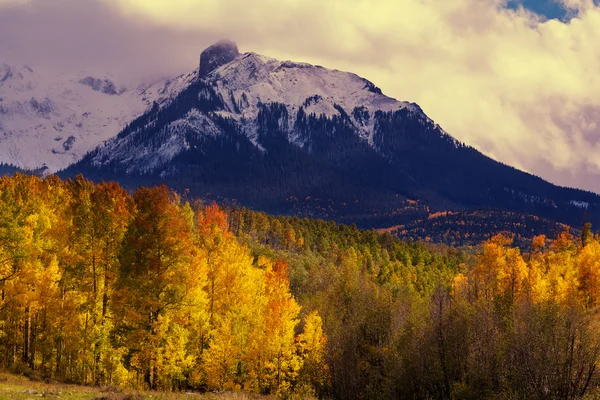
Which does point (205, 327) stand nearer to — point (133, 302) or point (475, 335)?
point (133, 302)

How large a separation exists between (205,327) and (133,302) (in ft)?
31.6

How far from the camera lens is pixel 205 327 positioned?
47.1 m

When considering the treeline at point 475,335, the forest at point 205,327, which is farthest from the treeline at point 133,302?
the treeline at point 475,335

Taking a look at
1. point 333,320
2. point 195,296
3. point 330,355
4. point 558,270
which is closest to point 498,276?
point 558,270

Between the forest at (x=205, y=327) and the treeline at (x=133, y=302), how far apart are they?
12cm

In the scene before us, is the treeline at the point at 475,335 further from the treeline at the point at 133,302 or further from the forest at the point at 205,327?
the treeline at the point at 133,302

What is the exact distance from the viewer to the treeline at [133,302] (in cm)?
3888

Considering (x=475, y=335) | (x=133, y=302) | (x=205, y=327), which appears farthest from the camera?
(x=205, y=327)

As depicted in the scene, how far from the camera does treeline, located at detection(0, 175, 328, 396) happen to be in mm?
38875

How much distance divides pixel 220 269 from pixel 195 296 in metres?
8.21

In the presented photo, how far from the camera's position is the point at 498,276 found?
84750mm

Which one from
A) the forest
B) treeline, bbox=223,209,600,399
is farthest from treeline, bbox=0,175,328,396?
treeline, bbox=223,209,600,399

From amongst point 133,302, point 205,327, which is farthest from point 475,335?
point 133,302

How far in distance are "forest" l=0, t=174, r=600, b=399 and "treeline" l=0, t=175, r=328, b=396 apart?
0.40 feet
